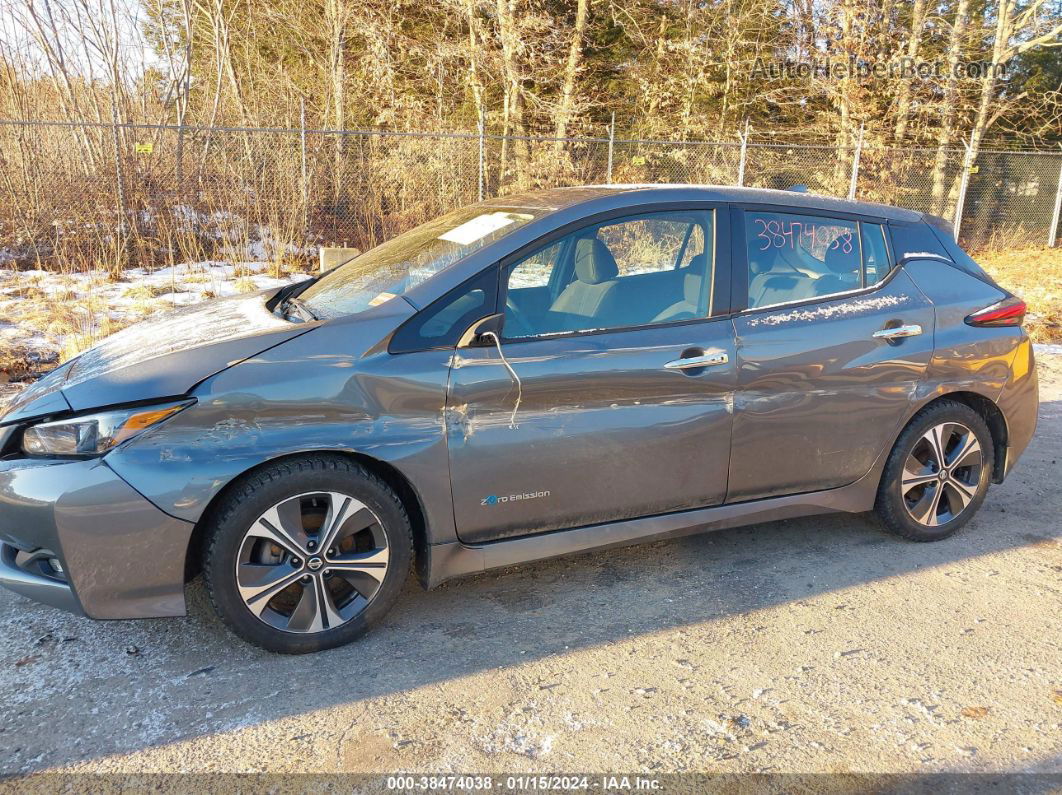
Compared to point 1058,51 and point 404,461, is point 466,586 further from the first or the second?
point 1058,51

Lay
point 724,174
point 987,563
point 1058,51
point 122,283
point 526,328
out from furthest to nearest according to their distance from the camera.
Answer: point 1058,51, point 724,174, point 122,283, point 987,563, point 526,328

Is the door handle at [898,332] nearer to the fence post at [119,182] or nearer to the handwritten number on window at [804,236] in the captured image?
the handwritten number on window at [804,236]

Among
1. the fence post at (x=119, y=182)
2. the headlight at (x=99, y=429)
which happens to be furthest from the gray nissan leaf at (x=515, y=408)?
the fence post at (x=119, y=182)

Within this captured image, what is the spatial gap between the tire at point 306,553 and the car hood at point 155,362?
439 mm

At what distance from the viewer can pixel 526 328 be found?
325 centimetres

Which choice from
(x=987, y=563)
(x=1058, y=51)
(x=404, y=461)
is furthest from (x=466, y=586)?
(x=1058, y=51)

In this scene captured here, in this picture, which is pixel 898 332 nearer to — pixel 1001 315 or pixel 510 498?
pixel 1001 315

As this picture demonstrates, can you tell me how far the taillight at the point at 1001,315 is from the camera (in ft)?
13.4

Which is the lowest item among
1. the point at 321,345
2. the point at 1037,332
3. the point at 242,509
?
the point at 1037,332

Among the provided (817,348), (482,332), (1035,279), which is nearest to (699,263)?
(817,348)

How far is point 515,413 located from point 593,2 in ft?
54.7

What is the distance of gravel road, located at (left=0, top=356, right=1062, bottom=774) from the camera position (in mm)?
2559

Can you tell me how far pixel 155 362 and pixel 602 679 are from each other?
6.43ft

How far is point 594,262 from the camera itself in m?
3.66
